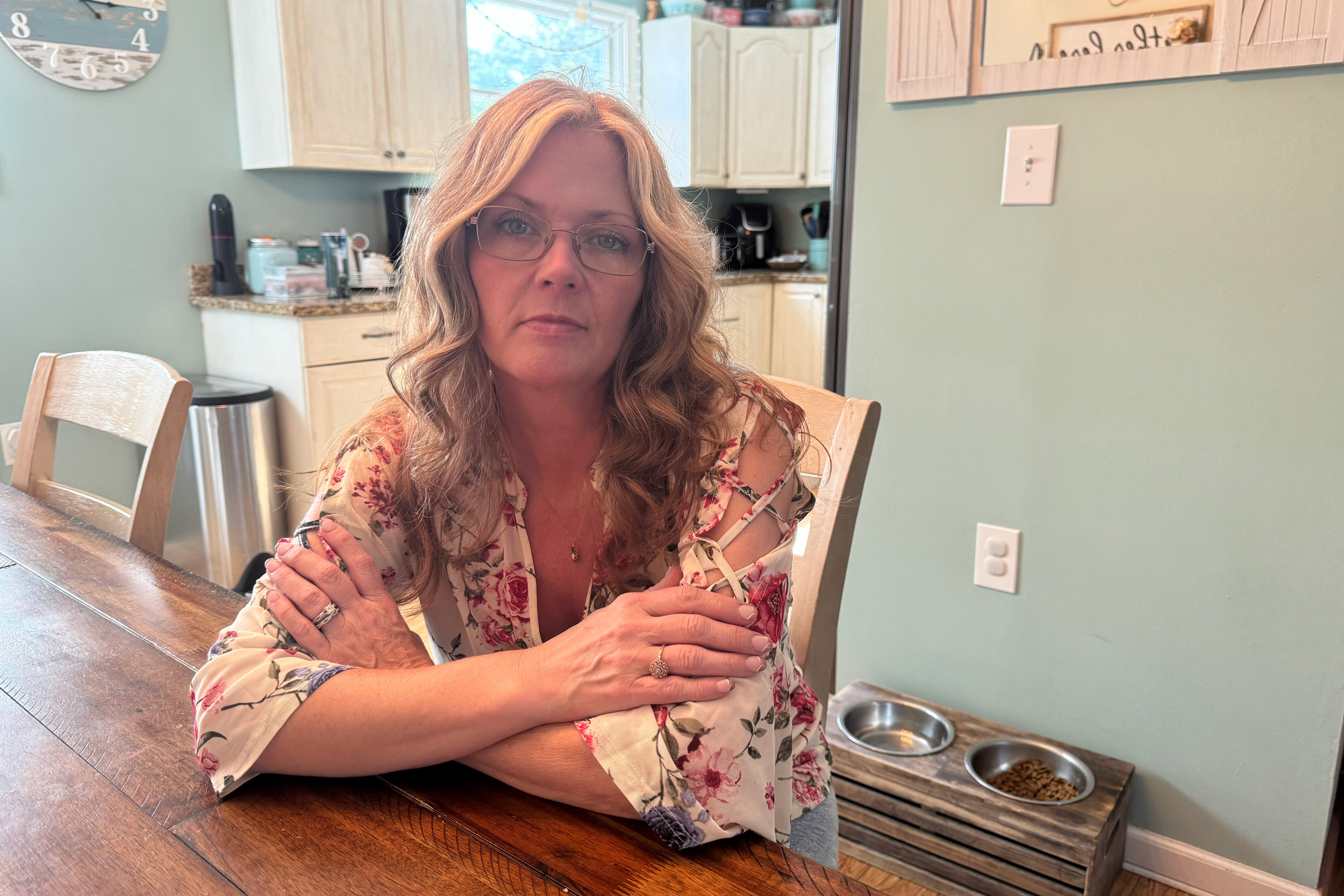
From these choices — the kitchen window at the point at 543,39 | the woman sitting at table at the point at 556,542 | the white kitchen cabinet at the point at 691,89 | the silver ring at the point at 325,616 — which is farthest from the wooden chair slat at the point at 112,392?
the white kitchen cabinet at the point at 691,89

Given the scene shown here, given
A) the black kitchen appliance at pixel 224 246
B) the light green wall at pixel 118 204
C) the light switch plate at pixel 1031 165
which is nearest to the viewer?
the light switch plate at pixel 1031 165

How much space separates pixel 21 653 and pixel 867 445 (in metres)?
0.92

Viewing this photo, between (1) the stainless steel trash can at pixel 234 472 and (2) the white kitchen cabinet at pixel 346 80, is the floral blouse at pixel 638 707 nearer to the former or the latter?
(1) the stainless steel trash can at pixel 234 472

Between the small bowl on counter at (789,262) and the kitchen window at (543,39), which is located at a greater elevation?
the kitchen window at (543,39)

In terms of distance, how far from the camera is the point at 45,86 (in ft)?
9.61

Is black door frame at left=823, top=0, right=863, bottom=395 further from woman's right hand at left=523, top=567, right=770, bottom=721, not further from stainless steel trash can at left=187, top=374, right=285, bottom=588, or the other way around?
stainless steel trash can at left=187, top=374, right=285, bottom=588

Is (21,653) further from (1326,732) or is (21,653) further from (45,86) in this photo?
(45,86)

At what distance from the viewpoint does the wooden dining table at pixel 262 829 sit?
0.60 metres

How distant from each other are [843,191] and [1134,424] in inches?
28.7

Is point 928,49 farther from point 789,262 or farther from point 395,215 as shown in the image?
point 789,262

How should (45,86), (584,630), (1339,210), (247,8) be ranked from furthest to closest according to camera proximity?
1. (247,8)
2. (45,86)
3. (1339,210)
4. (584,630)

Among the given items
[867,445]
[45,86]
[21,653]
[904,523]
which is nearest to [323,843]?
[21,653]

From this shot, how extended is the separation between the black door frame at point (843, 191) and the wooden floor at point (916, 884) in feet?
3.12

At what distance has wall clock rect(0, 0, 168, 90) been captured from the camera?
285 centimetres
